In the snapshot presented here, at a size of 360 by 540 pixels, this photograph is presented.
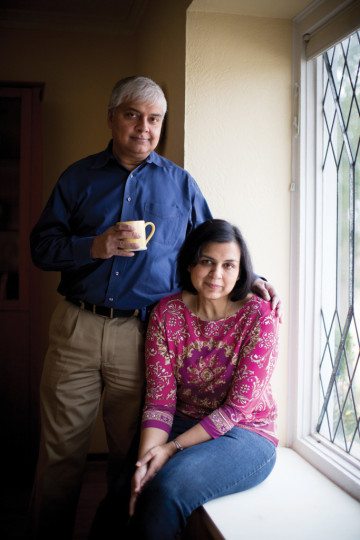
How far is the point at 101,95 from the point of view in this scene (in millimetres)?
3279

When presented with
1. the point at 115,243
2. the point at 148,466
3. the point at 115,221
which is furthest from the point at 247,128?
the point at 148,466

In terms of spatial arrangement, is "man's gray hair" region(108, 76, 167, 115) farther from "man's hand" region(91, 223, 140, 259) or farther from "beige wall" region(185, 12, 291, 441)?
"man's hand" region(91, 223, 140, 259)

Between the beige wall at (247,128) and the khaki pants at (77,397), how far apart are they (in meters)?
0.58

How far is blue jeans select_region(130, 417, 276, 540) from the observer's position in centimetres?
147

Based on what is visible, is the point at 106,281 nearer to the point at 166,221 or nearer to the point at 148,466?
the point at 166,221

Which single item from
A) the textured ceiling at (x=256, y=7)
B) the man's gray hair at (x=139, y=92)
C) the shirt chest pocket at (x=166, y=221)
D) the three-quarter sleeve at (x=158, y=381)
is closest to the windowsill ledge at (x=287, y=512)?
the three-quarter sleeve at (x=158, y=381)

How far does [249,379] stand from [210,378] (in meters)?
0.15

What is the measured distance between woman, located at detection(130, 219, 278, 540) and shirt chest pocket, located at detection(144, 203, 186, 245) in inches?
2.6

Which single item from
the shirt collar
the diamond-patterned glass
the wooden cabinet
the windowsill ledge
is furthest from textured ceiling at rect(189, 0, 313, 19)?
the windowsill ledge

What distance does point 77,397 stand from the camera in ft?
6.20

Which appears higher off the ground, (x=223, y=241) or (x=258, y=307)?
(x=223, y=241)

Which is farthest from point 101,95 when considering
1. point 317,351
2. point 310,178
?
point 317,351

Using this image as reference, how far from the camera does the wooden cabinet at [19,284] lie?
3.04m

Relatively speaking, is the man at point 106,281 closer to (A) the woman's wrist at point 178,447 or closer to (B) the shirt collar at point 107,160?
(B) the shirt collar at point 107,160
